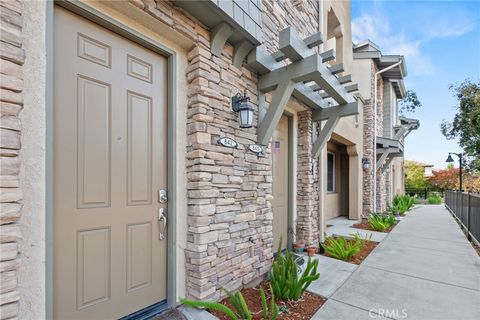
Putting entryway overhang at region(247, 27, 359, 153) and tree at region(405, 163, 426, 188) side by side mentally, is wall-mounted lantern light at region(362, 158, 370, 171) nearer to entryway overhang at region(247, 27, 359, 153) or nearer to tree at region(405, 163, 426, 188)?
entryway overhang at region(247, 27, 359, 153)

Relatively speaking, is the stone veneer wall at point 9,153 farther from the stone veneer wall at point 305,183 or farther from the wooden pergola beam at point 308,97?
the stone veneer wall at point 305,183

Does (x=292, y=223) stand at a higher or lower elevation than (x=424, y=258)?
higher

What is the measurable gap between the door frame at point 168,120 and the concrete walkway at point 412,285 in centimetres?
169

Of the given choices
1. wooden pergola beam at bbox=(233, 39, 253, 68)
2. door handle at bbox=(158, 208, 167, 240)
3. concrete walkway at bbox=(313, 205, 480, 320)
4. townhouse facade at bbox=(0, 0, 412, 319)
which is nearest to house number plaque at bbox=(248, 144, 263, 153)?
townhouse facade at bbox=(0, 0, 412, 319)

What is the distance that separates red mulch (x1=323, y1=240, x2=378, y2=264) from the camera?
427cm

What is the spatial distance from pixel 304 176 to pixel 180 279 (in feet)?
9.63

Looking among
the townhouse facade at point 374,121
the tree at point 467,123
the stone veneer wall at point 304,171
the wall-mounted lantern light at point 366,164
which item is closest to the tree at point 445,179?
the tree at point 467,123

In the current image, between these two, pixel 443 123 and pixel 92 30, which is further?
pixel 443 123

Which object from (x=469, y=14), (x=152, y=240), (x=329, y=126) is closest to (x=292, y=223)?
(x=329, y=126)

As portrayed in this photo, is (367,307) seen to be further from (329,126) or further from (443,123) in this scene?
(443,123)

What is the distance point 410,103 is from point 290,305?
19.9 metres

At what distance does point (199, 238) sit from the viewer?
240 centimetres

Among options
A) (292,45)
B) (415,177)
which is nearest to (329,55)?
(292,45)

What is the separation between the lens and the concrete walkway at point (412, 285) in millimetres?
2660
